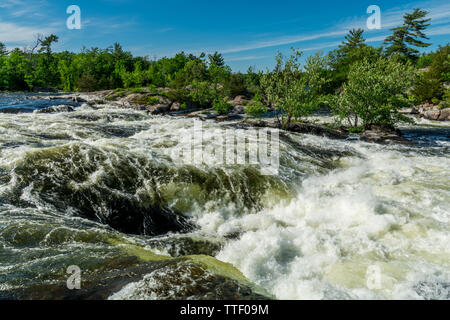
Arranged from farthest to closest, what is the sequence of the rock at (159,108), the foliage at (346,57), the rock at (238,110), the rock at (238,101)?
the foliage at (346,57)
the rock at (238,101)
the rock at (238,110)
the rock at (159,108)

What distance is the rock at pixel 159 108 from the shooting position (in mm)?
31847

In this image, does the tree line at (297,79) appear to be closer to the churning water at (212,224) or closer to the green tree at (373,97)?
the green tree at (373,97)

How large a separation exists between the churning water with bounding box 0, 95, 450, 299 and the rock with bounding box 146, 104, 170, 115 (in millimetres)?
21109

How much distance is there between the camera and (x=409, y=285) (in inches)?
170

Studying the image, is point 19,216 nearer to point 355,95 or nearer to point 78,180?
point 78,180

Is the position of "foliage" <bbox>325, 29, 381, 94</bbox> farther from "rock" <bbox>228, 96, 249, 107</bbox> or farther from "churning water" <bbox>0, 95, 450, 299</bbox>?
"churning water" <bbox>0, 95, 450, 299</bbox>

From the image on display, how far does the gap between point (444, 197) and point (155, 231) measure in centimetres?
868

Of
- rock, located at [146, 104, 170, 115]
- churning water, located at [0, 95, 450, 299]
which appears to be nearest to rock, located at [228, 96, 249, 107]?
rock, located at [146, 104, 170, 115]

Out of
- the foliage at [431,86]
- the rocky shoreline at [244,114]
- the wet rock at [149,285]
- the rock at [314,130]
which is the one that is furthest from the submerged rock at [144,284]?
the foliage at [431,86]

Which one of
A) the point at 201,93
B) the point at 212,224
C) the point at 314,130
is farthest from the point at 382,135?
the point at 201,93

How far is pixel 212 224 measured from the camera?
23.3 ft

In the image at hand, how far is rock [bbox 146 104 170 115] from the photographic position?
3185cm

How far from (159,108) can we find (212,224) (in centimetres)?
2858

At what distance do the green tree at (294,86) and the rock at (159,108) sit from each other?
15489mm
